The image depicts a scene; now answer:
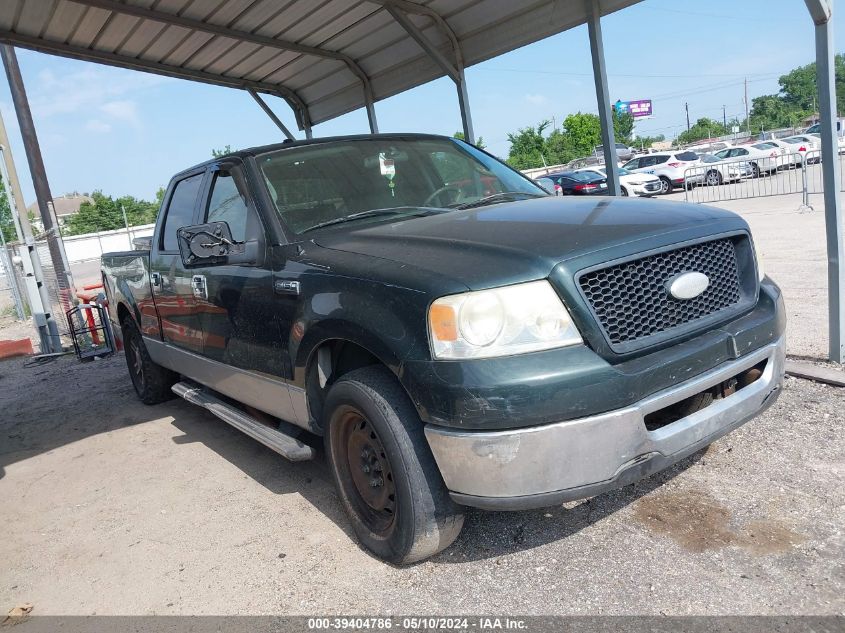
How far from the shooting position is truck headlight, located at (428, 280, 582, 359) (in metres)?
2.43

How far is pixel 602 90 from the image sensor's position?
6.73 metres

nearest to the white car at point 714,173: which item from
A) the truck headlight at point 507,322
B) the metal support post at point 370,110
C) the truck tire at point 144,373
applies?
the metal support post at point 370,110

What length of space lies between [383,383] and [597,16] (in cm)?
527

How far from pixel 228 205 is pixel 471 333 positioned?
226 centimetres

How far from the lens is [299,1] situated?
23.3 feet

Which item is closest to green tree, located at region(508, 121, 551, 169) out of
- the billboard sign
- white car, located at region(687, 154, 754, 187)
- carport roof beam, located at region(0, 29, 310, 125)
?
the billboard sign

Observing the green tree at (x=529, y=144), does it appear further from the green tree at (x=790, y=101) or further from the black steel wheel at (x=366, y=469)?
the black steel wheel at (x=366, y=469)

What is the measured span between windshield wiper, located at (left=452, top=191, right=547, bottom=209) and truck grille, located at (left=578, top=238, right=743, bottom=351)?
4.13 ft

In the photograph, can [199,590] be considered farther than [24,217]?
No

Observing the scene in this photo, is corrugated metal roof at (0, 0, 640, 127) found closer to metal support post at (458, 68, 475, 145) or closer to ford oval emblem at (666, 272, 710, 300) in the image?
metal support post at (458, 68, 475, 145)

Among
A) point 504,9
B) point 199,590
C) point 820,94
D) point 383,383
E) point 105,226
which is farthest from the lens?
point 105,226

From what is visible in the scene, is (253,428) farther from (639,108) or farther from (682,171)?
(639,108)

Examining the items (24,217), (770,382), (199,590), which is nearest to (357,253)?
(199,590)

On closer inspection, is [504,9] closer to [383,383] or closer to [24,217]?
[383,383]
